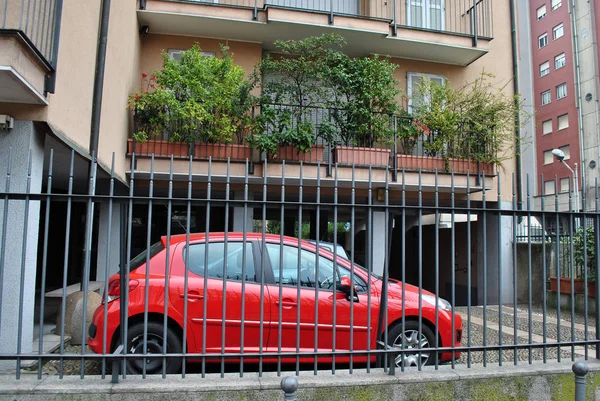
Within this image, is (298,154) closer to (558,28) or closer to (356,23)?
(356,23)

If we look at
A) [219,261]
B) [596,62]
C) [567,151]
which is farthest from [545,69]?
[219,261]

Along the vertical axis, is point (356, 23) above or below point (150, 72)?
above

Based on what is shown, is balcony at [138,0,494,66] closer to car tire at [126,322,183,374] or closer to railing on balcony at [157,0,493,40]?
railing on balcony at [157,0,493,40]

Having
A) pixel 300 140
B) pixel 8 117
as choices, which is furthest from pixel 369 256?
pixel 300 140

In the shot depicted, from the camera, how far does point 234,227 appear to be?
11422 mm

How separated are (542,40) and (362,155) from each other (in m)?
33.2

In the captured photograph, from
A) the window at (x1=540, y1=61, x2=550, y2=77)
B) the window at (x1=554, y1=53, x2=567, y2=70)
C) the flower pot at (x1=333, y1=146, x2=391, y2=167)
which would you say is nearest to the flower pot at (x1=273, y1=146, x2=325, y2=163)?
the flower pot at (x1=333, y1=146, x2=391, y2=167)

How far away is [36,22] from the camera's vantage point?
17.2 ft

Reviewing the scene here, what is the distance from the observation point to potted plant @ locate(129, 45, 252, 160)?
10088 mm

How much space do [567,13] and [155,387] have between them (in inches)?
1537

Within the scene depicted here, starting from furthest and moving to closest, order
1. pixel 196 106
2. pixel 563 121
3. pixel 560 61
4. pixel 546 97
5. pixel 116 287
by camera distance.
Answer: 1. pixel 546 97
2. pixel 560 61
3. pixel 563 121
4. pixel 196 106
5. pixel 116 287

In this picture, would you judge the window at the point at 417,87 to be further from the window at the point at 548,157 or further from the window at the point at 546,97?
the window at the point at 546,97

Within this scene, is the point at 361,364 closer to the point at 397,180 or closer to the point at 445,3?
the point at 397,180

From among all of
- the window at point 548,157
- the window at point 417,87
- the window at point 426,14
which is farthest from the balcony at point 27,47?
the window at point 548,157
